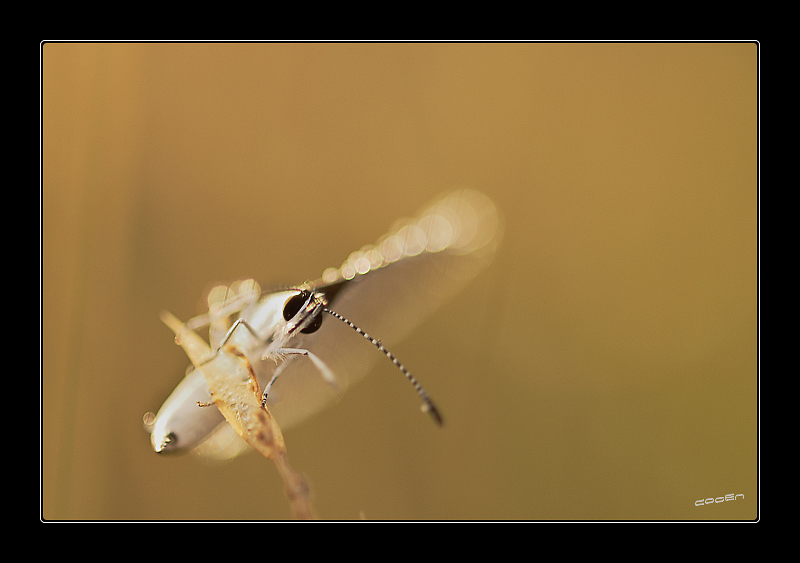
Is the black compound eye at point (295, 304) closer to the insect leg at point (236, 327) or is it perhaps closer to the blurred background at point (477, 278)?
the insect leg at point (236, 327)

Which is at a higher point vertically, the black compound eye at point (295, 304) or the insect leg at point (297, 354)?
the black compound eye at point (295, 304)

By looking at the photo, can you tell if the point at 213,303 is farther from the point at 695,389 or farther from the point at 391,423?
the point at 695,389

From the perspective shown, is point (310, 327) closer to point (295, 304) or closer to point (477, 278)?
point (295, 304)

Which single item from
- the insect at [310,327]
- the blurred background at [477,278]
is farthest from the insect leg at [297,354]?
Result: the blurred background at [477,278]

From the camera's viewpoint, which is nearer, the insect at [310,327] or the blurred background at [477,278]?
the insect at [310,327]

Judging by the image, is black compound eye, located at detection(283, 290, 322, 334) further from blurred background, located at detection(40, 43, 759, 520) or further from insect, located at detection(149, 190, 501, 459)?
blurred background, located at detection(40, 43, 759, 520)

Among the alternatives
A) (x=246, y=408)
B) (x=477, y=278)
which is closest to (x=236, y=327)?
(x=246, y=408)

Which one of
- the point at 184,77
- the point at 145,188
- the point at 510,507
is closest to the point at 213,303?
the point at 145,188

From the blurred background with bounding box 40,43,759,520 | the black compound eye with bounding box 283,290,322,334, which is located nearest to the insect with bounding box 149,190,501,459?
the black compound eye with bounding box 283,290,322,334
